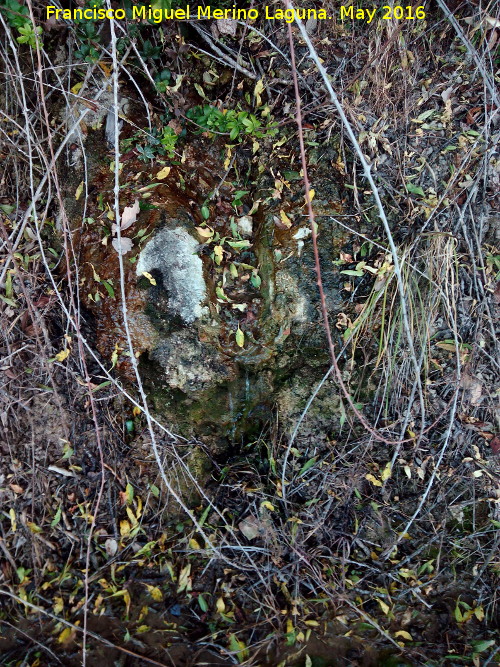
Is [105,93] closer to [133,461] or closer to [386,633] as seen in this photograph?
[133,461]

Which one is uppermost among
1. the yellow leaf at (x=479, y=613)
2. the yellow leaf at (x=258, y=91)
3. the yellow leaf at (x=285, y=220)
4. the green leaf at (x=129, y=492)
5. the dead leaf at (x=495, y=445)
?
the yellow leaf at (x=258, y=91)

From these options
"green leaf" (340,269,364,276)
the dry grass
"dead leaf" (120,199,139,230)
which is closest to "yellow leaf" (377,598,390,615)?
the dry grass

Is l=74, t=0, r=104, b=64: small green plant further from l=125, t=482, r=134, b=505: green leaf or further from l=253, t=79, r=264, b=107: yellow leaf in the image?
l=125, t=482, r=134, b=505: green leaf

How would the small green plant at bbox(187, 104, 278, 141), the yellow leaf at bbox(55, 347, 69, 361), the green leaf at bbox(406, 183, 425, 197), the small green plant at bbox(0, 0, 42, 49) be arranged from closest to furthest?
the small green plant at bbox(0, 0, 42, 49) < the small green plant at bbox(187, 104, 278, 141) < the green leaf at bbox(406, 183, 425, 197) < the yellow leaf at bbox(55, 347, 69, 361)

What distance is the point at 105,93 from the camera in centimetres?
263

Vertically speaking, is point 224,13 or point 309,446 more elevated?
point 224,13

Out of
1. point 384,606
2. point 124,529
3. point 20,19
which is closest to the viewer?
point 20,19

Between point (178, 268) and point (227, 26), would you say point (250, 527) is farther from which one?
point (227, 26)

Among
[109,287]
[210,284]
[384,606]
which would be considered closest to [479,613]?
[384,606]

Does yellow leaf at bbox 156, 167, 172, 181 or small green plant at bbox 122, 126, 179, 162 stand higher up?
small green plant at bbox 122, 126, 179, 162

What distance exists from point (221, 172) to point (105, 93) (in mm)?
775

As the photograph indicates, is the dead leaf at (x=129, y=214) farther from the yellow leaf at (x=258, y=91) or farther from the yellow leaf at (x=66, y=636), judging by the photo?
the yellow leaf at (x=66, y=636)

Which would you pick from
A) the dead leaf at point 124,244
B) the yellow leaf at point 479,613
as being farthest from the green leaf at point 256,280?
the yellow leaf at point 479,613

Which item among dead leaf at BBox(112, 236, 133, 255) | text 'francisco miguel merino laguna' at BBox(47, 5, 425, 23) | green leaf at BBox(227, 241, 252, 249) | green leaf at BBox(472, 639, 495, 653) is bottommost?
green leaf at BBox(472, 639, 495, 653)
